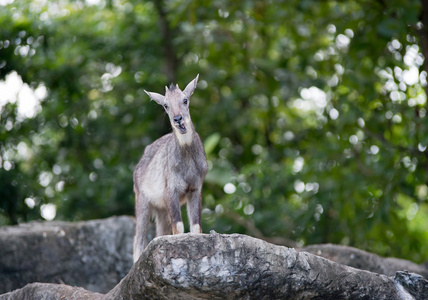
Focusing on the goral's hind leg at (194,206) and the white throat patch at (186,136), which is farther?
the goral's hind leg at (194,206)

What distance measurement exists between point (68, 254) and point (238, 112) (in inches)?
251

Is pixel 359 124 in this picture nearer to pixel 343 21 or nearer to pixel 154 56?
pixel 343 21

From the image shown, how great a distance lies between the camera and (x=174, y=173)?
7246 millimetres

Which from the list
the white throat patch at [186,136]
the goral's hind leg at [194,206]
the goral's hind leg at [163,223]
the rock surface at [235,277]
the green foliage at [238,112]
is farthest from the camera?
the green foliage at [238,112]

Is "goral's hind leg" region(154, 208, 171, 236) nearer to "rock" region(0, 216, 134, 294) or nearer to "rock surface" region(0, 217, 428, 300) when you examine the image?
"rock surface" region(0, 217, 428, 300)

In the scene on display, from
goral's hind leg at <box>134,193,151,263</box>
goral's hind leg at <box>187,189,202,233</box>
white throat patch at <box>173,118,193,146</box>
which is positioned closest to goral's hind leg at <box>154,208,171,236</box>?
goral's hind leg at <box>134,193,151,263</box>

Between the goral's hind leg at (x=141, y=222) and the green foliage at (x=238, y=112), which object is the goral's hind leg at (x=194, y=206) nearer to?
the goral's hind leg at (x=141, y=222)

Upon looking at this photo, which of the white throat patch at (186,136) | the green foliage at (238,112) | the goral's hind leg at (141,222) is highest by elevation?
the white throat patch at (186,136)

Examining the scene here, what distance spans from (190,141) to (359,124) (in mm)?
5727

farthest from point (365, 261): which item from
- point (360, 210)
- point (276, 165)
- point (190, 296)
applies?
point (276, 165)

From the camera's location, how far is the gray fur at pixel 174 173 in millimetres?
6906

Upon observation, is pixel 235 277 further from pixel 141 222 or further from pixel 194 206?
pixel 141 222

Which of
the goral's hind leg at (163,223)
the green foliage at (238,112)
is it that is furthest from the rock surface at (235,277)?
the green foliage at (238,112)

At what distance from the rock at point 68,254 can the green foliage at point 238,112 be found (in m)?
2.65
